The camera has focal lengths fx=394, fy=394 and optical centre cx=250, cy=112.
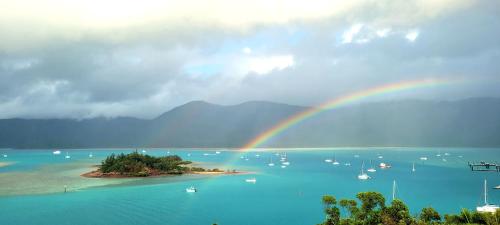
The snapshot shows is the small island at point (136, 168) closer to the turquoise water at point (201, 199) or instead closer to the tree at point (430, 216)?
the turquoise water at point (201, 199)

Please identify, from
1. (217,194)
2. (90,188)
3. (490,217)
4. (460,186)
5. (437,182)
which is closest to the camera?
(490,217)

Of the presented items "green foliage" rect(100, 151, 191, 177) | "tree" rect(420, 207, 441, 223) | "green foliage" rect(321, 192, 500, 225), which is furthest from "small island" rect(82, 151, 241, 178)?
"tree" rect(420, 207, 441, 223)

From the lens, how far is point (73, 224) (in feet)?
182

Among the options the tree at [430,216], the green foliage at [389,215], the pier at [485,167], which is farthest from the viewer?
the pier at [485,167]

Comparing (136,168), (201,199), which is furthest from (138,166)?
(201,199)

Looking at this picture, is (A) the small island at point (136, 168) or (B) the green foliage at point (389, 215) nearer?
(B) the green foliage at point (389, 215)

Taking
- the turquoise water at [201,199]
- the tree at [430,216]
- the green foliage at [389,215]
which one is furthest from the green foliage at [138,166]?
the tree at [430,216]

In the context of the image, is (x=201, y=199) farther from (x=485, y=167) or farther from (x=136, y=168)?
(x=485, y=167)

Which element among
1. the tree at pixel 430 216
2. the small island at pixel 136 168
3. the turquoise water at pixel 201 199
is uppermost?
the tree at pixel 430 216

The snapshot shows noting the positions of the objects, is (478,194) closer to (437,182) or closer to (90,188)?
(437,182)

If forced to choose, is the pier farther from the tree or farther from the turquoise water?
the tree

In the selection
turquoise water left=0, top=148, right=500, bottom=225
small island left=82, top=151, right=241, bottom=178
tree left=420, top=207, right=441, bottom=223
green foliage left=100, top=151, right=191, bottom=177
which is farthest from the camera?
green foliage left=100, top=151, right=191, bottom=177

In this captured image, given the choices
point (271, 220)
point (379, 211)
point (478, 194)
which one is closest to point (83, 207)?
point (271, 220)

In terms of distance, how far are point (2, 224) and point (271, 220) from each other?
38537 millimetres
